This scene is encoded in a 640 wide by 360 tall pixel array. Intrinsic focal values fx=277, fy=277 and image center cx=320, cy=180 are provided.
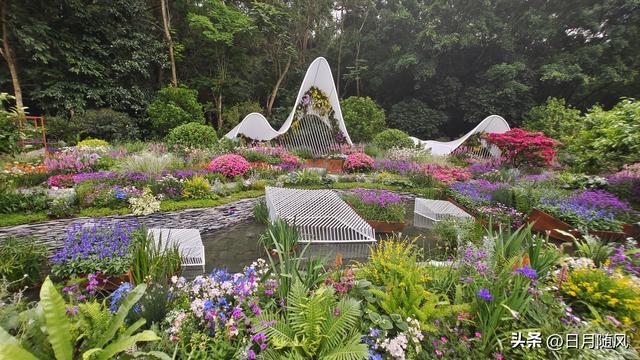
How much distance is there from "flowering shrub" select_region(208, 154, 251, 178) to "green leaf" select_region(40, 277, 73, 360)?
640 cm

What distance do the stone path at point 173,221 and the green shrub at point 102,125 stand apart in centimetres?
844

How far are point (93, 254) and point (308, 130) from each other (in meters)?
10.8

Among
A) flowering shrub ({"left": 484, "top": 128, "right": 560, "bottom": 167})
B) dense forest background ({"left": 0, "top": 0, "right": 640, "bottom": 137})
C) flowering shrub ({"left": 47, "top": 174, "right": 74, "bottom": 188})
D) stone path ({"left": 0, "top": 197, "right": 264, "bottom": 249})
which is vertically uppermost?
dense forest background ({"left": 0, "top": 0, "right": 640, "bottom": 137})

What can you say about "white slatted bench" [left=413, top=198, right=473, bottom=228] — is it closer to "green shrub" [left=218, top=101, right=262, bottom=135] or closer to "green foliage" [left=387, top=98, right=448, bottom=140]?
"green shrub" [left=218, top=101, right=262, bottom=135]

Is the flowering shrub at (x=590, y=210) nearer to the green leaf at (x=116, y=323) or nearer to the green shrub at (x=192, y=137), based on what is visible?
the green leaf at (x=116, y=323)

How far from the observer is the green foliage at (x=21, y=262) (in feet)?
10.6

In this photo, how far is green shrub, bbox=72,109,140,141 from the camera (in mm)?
11242

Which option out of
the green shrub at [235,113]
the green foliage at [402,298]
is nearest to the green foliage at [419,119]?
the green shrub at [235,113]

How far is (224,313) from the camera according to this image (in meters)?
2.21

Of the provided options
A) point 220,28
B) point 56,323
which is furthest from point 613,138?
point 220,28

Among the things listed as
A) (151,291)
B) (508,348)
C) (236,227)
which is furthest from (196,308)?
(236,227)

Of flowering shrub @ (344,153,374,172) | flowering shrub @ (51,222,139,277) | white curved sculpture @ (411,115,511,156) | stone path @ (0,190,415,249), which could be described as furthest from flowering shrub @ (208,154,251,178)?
white curved sculpture @ (411,115,511,156)

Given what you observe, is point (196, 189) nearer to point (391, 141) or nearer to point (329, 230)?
point (329, 230)

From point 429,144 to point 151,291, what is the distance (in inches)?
549
